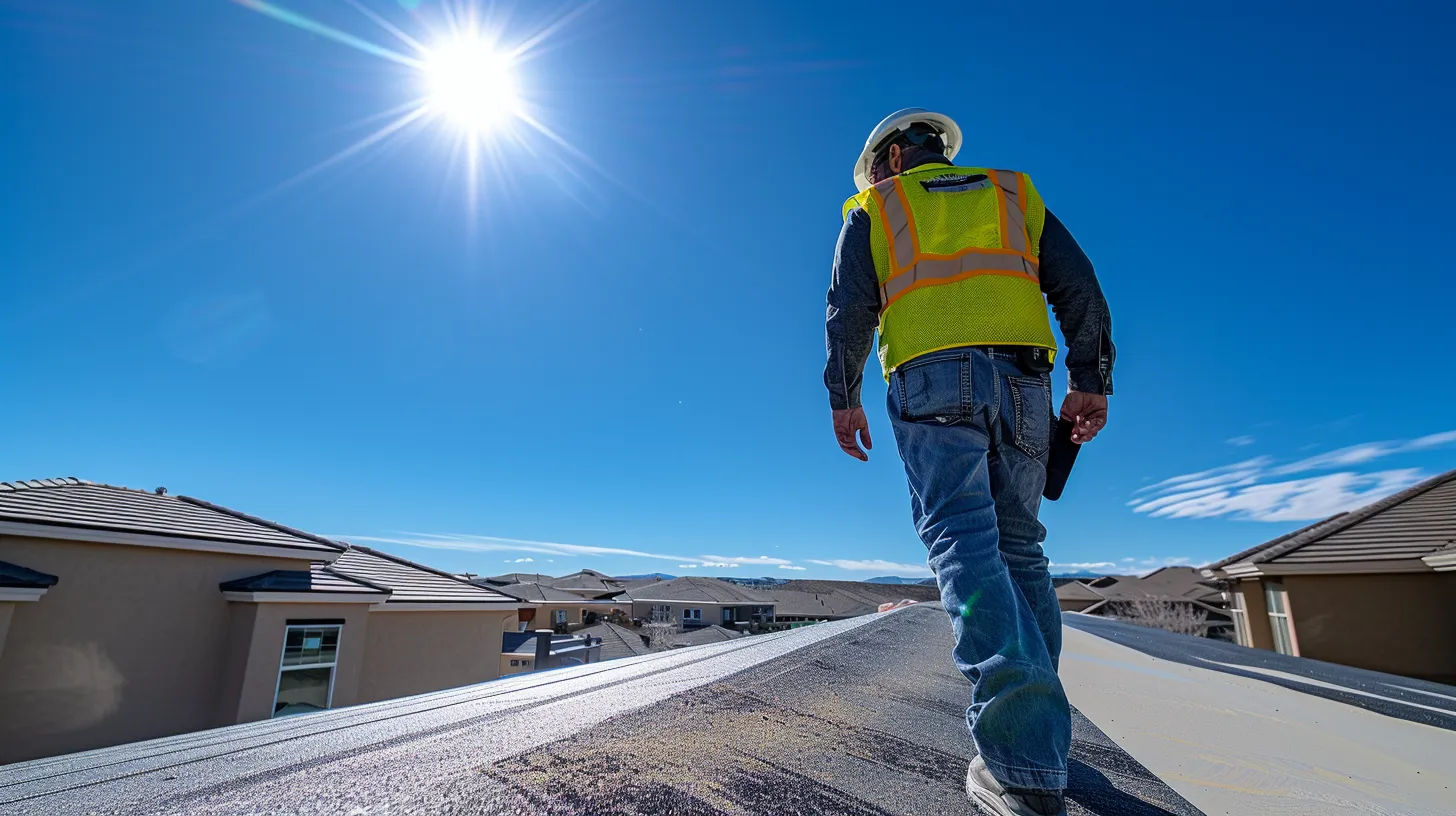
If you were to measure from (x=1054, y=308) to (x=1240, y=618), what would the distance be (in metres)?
16.2

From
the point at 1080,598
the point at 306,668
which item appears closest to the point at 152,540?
the point at 306,668

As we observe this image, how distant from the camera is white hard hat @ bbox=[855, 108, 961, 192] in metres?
1.87

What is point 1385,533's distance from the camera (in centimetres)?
995

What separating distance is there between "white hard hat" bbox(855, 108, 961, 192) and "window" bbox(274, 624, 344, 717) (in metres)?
11.5

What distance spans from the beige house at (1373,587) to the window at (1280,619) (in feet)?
0.06

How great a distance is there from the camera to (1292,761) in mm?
1348

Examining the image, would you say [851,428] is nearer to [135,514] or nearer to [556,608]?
[135,514]

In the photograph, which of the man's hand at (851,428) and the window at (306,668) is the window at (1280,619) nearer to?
the man's hand at (851,428)

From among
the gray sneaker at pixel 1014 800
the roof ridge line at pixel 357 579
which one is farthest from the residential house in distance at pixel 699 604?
the gray sneaker at pixel 1014 800

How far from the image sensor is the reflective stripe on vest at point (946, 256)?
142 centimetres

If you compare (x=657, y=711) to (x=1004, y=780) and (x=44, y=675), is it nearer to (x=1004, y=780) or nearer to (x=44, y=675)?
(x=1004, y=780)

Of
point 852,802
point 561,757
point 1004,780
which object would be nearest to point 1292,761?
point 1004,780

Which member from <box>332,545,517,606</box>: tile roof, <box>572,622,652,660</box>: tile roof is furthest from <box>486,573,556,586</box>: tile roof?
<box>332,545,517,606</box>: tile roof

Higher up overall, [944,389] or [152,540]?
[944,389]
